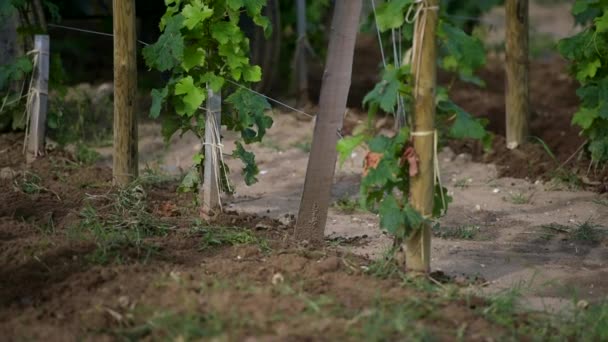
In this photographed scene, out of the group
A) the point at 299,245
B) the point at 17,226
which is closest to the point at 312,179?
the point at 299,245

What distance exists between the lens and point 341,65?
5.01 meters

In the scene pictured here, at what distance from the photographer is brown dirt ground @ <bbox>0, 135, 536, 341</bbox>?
378 centimetres

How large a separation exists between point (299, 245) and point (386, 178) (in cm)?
88

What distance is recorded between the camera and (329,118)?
5039 mm

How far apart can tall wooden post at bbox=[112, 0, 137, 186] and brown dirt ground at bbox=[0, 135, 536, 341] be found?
75 cm

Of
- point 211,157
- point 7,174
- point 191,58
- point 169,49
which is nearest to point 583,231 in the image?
point 211,157

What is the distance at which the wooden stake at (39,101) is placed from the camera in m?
6.55

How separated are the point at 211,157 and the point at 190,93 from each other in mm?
391

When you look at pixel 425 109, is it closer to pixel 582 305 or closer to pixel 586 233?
pixel 582 305

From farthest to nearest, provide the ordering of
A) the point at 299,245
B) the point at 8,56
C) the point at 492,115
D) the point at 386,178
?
1. the point at 492,115
2. the point at 8,56
3. the point at 299,245
4. the point at 386,178

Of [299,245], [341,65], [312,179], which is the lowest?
[299,245]

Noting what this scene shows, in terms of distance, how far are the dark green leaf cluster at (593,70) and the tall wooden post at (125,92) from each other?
2.80m

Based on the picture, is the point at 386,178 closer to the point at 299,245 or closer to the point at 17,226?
the point at 299,245

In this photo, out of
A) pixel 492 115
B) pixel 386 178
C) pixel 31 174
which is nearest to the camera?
pixel 386 178
